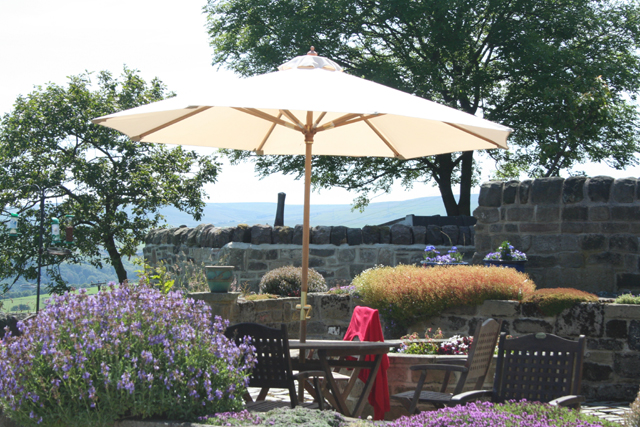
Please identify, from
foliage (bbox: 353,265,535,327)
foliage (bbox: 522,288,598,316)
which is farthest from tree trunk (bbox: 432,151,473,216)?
foliage (bbox: 522,288,598,316)

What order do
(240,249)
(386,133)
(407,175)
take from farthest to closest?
1. (407,175)
2. (240,249)
3. (386,133)

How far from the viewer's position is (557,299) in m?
6.27

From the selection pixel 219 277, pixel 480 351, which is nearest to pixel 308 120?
pixel 480 351

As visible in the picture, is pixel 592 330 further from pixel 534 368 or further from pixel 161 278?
pixel 161 278

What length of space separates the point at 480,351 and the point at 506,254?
431 cm

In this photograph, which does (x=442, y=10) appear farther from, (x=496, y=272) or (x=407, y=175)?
(x=496, y=272)

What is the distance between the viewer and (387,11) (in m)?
16.2

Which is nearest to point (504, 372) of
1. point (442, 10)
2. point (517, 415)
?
point (517, 415)

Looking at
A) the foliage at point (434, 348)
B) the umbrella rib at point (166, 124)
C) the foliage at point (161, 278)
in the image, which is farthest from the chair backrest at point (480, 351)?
the foliage at point (161, 278)

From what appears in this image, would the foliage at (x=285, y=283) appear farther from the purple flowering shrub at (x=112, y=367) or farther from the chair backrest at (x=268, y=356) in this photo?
the purple flowering shrub at (x=112, y=367)

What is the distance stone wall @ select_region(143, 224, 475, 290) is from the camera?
35.4 feet

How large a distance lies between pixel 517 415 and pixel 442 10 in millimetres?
13712

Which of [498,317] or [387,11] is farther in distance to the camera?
[387,11]

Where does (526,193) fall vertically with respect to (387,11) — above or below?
below
